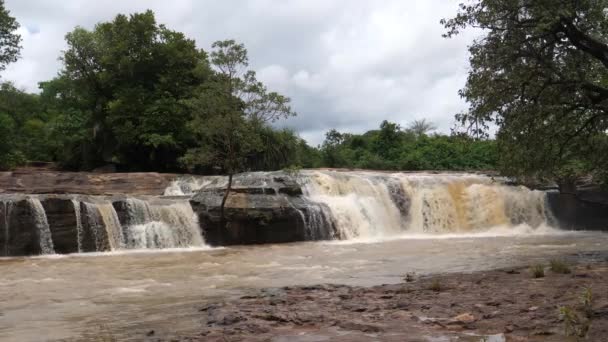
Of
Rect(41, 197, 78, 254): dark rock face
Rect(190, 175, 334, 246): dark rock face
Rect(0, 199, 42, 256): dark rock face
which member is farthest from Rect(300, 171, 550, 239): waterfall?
Rect(0, 199, 42, 256): dark rock face

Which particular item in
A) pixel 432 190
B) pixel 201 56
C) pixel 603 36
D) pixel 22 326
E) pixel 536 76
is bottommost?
pixel 22 326

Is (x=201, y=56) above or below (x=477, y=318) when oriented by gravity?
above

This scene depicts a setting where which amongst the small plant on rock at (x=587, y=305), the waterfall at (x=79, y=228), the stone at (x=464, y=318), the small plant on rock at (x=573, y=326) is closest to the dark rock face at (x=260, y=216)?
the waterfall at (x=79, y=228)

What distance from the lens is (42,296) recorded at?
10406mm

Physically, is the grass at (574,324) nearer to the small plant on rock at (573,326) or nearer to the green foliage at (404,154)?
the small plant on rock at (573,326)

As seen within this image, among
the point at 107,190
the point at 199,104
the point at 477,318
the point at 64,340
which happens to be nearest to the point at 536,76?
the point at 477,318

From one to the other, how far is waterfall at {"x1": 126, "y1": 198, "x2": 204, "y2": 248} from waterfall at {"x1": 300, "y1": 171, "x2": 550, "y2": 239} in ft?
17.2

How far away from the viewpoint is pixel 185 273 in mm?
13352

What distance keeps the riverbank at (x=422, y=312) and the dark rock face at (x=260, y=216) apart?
493 inches

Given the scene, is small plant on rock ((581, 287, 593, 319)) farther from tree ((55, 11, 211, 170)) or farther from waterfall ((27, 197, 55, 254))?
tree ((55, 11, 211, 170))

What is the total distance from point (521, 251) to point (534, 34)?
758cm

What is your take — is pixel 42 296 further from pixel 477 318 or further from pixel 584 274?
pixel 584 274

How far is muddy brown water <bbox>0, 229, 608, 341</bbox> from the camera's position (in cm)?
755

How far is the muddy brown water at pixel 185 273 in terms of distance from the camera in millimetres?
7547
